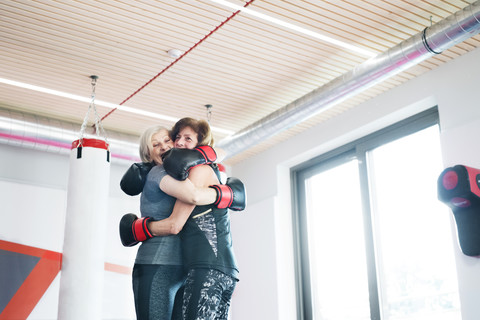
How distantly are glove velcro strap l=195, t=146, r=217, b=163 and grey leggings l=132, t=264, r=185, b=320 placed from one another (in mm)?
461

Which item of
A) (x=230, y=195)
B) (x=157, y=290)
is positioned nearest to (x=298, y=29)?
(x=230, y=195)

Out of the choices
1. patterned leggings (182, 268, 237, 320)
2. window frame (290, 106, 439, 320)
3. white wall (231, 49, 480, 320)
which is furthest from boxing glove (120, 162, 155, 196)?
window frame (290, 106, 439, 320)

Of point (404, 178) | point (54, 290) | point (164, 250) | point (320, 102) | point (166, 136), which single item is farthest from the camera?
point (54, 290)

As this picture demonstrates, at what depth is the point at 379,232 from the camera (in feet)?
15.9

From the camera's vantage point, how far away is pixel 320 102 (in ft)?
14.4

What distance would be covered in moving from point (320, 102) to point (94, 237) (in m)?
2.04

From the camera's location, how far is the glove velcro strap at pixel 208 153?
2280 millimetres

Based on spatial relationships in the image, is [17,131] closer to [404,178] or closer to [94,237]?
[94,237]

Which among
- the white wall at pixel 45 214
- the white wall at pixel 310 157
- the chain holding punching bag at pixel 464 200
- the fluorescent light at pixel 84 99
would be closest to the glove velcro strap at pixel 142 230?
the chain holding punching bag at pixel 464 200

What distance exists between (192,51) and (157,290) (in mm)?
2454

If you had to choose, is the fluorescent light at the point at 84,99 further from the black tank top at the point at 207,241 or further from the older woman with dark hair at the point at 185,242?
the black tank top at the point at 207,241

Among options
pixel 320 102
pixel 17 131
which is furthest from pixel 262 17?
pixel 17 131

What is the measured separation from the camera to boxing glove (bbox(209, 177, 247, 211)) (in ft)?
7.38

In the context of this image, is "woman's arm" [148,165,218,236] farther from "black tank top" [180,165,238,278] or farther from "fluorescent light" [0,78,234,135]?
"fluorescent light" [0,78,234,135]
